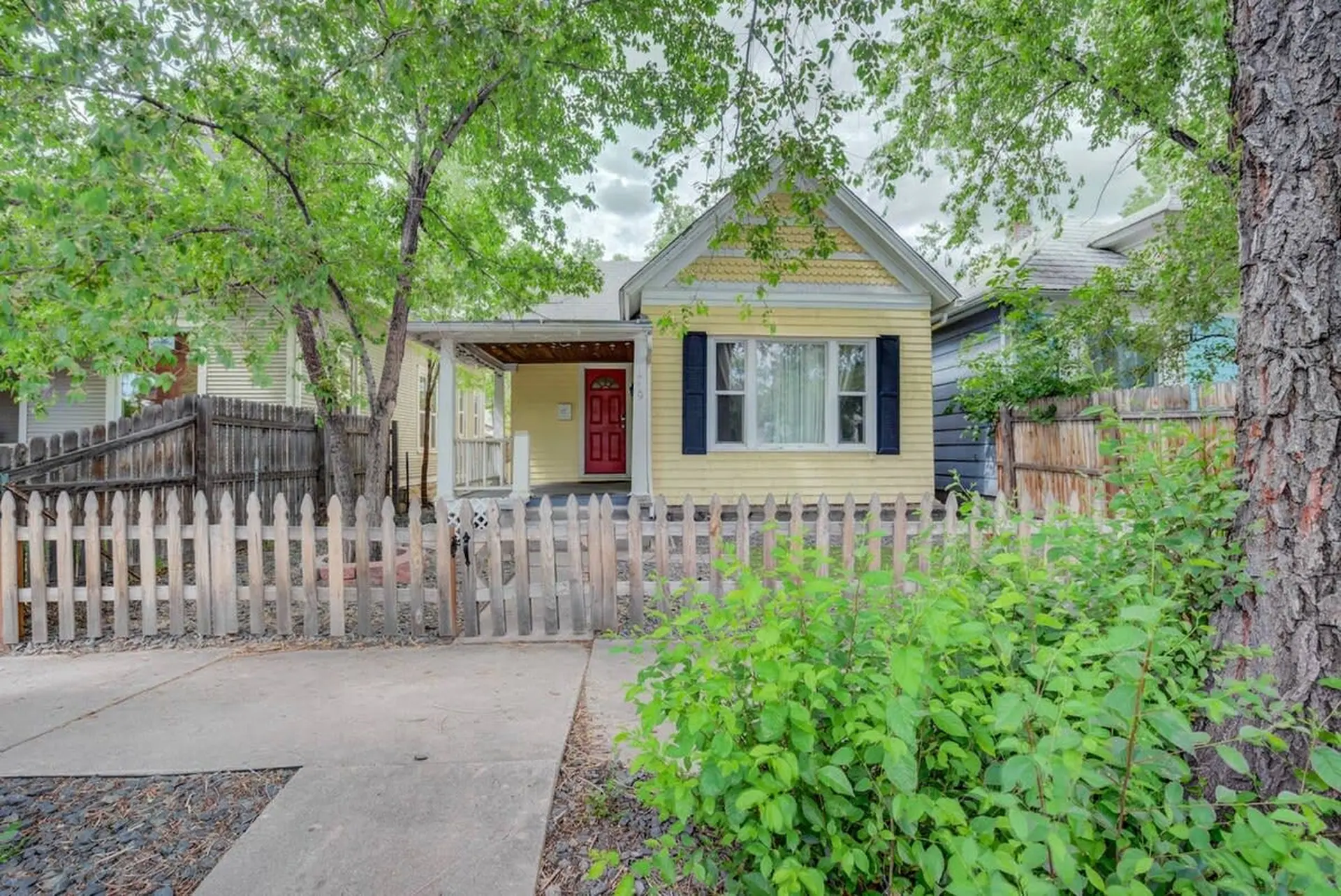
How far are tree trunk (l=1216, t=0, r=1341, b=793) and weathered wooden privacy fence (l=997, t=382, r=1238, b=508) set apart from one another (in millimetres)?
3914

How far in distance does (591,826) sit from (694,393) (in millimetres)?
7379

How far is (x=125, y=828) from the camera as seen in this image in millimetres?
2250

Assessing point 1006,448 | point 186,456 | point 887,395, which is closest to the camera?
point 186,456

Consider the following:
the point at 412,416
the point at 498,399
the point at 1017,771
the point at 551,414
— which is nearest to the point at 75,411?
the point at 412,416

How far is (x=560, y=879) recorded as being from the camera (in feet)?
6.35

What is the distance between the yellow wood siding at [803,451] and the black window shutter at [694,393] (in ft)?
0.62

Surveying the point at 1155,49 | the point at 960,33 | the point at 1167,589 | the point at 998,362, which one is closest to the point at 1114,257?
the point at 998,362

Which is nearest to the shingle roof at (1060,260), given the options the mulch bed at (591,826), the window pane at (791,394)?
the window pane at (791,394)

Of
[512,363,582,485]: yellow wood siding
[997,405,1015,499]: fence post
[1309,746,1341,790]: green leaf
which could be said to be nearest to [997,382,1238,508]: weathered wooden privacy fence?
[997,405,1015,499]: fence post

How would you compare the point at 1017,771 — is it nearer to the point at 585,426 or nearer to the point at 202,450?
the point at 202,450

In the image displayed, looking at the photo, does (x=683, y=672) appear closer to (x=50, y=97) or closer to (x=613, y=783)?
(x=613, y=783)

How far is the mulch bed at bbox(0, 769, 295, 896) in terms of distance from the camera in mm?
1991

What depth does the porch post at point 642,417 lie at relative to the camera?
889cm

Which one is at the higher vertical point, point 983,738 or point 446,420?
point 446,420
